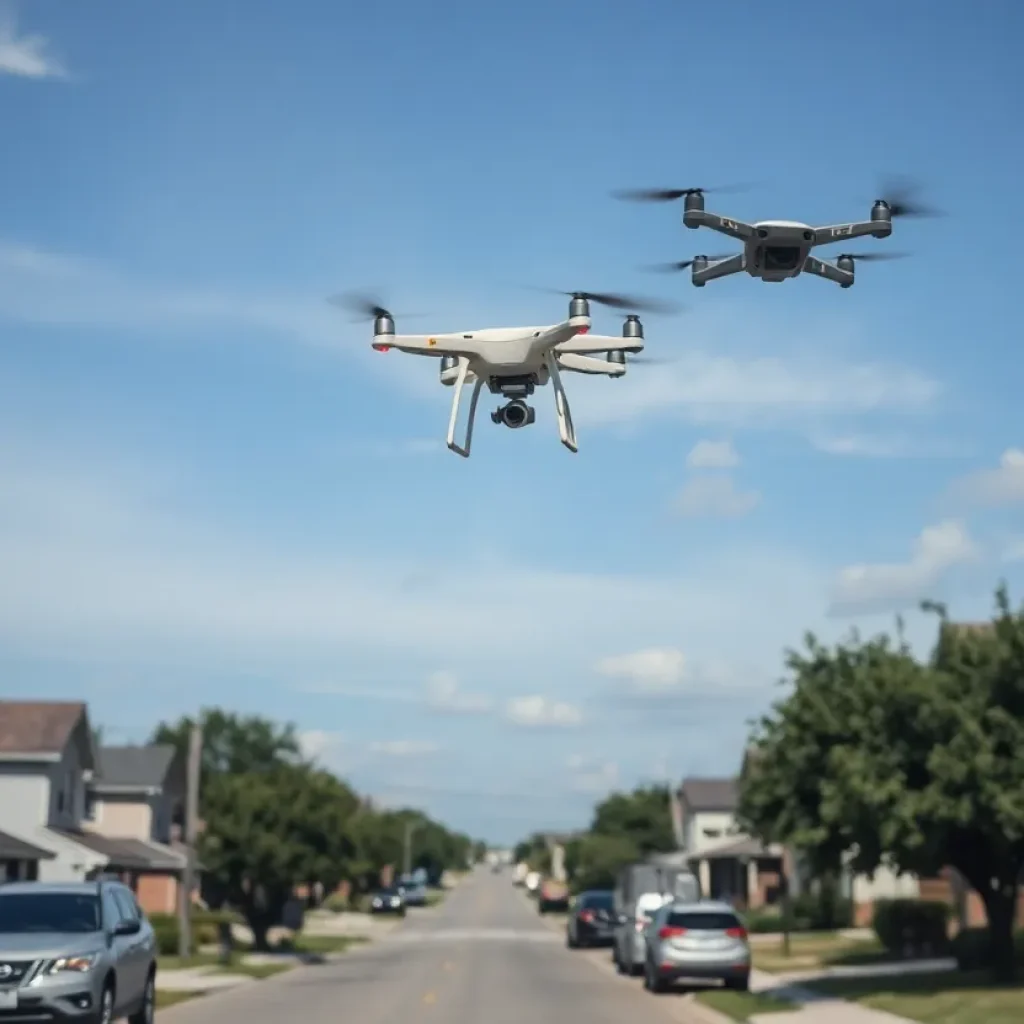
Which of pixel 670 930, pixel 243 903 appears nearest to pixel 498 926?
pixel 243 903

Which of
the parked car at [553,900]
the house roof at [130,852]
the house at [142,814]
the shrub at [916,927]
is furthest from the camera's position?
the parked car at [553,900]

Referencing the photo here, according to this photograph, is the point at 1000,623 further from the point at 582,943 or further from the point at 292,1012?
the point at 582,943

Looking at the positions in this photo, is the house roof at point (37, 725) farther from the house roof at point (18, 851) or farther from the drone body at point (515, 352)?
the drone body at point (515, 352)

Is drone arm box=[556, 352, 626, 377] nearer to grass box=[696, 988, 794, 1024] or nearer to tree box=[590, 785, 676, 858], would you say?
grass box=[696, 988, 794, 1024]

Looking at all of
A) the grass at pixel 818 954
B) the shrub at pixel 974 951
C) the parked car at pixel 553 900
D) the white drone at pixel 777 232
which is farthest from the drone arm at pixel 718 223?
the parked car at pixel 553 900

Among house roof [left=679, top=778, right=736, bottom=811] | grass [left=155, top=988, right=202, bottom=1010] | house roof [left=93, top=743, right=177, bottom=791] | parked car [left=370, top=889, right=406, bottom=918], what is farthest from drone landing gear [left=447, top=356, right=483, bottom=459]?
house roof [left=679, top=778, right=736, bottom=811]
